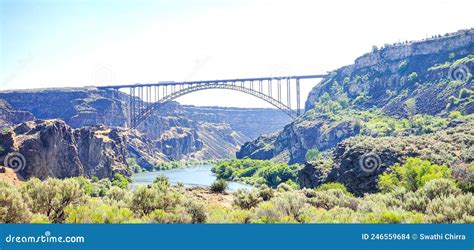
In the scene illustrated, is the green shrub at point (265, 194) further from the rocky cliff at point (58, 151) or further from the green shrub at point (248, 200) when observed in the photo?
the rocky cliff at point (58, 151)

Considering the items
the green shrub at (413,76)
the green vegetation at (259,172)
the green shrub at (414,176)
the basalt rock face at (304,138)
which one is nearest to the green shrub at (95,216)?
the green shrub at (414,176)

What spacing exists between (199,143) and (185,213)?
171417 mm

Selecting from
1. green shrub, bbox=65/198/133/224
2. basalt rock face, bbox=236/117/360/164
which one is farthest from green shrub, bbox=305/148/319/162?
green shrub, bbox=65/198/133/224

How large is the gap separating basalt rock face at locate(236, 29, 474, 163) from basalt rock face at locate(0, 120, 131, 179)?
29.2m

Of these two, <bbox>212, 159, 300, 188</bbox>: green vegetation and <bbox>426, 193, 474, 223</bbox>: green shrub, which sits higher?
<bbox>426, 193, 474, 223</bbox>: green shrub

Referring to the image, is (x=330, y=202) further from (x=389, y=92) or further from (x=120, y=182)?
(x=389, y=92)

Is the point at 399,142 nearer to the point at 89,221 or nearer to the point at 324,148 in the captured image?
the point at 89,221

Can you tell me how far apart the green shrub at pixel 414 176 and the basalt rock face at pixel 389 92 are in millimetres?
32228

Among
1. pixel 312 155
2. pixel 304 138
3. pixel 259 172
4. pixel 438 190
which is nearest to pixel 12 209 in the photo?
pixel 438 190

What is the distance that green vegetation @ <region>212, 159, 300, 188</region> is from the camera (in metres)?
59.8

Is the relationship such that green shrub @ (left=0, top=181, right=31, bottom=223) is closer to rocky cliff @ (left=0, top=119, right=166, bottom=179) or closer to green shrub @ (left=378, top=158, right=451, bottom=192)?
green shrub @ (left=378, top=158, right=451, bottom=192)

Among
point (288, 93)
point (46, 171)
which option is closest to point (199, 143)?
point (288, 93)

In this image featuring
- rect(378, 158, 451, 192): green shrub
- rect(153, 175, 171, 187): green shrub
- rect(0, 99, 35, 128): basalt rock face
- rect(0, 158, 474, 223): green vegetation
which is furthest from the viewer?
rect(0, 99, 35, 128): basalt rock face

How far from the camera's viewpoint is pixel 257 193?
780 inches
